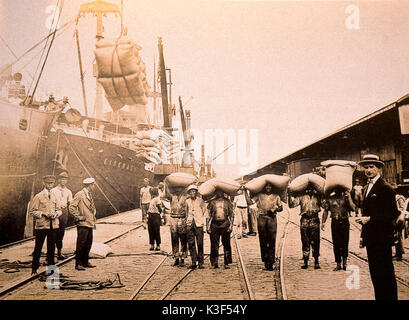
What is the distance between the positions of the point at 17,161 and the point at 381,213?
7.88 m

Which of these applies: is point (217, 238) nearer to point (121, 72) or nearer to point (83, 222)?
point (83, 222)

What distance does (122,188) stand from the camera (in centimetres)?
905

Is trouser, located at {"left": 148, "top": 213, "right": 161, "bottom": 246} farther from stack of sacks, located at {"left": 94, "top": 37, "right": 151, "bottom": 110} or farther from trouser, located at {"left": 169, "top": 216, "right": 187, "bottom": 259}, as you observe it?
stack of sacks, located at {"left": 94, "top": 37, "right": 151, "bottom": 110}

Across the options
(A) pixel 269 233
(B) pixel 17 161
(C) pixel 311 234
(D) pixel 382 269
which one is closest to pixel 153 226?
(A) pixel 269 233

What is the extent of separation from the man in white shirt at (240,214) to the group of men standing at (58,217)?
12.5ft

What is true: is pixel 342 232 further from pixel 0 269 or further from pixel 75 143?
pixel 75 143

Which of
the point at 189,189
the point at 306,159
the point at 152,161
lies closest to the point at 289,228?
the point at 306,159

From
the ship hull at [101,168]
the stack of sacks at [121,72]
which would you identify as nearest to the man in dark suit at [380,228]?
the ship hull at [101,168]

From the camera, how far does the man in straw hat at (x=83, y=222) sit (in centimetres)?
573

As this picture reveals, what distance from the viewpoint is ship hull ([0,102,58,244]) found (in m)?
7.11

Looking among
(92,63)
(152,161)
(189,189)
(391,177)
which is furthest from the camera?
(152,161)

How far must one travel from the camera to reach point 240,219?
8.97 metres
